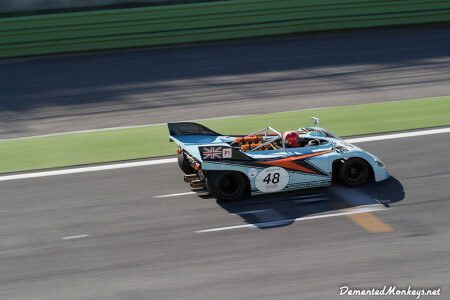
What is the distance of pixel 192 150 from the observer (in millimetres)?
11148

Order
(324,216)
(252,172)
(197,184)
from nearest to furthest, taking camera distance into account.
Result: (324,216)
(252,172)
(197,184)

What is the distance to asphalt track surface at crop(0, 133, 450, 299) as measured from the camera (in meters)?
8.77

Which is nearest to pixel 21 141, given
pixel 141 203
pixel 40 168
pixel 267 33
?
pixel 40 168

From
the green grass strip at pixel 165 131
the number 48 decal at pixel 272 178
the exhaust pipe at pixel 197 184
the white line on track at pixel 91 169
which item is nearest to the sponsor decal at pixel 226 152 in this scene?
the number 48 decal at pixel 272 178

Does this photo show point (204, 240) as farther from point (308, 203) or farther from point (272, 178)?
point (308, 203)

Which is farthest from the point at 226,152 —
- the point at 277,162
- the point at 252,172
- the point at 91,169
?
the point at 91,169

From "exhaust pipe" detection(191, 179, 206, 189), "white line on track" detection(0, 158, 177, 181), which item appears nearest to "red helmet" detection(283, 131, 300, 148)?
"exhaust pipe" detection(191, 179, 206, 189)

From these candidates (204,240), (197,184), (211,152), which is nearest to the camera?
(204,240)

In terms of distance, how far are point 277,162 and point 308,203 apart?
2.54ft

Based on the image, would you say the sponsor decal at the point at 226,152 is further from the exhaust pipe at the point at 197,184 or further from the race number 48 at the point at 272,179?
the exhaust pipe at the point at 197,184

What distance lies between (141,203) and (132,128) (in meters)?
4.44

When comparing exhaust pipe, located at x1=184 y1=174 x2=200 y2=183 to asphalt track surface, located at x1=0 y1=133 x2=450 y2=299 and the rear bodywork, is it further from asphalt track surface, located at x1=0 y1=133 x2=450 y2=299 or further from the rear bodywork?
asphalt track surface, located at x1=0 y1=133 x2=450 y2=299

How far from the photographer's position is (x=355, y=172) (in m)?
11.7

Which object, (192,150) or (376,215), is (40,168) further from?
(376,215)
